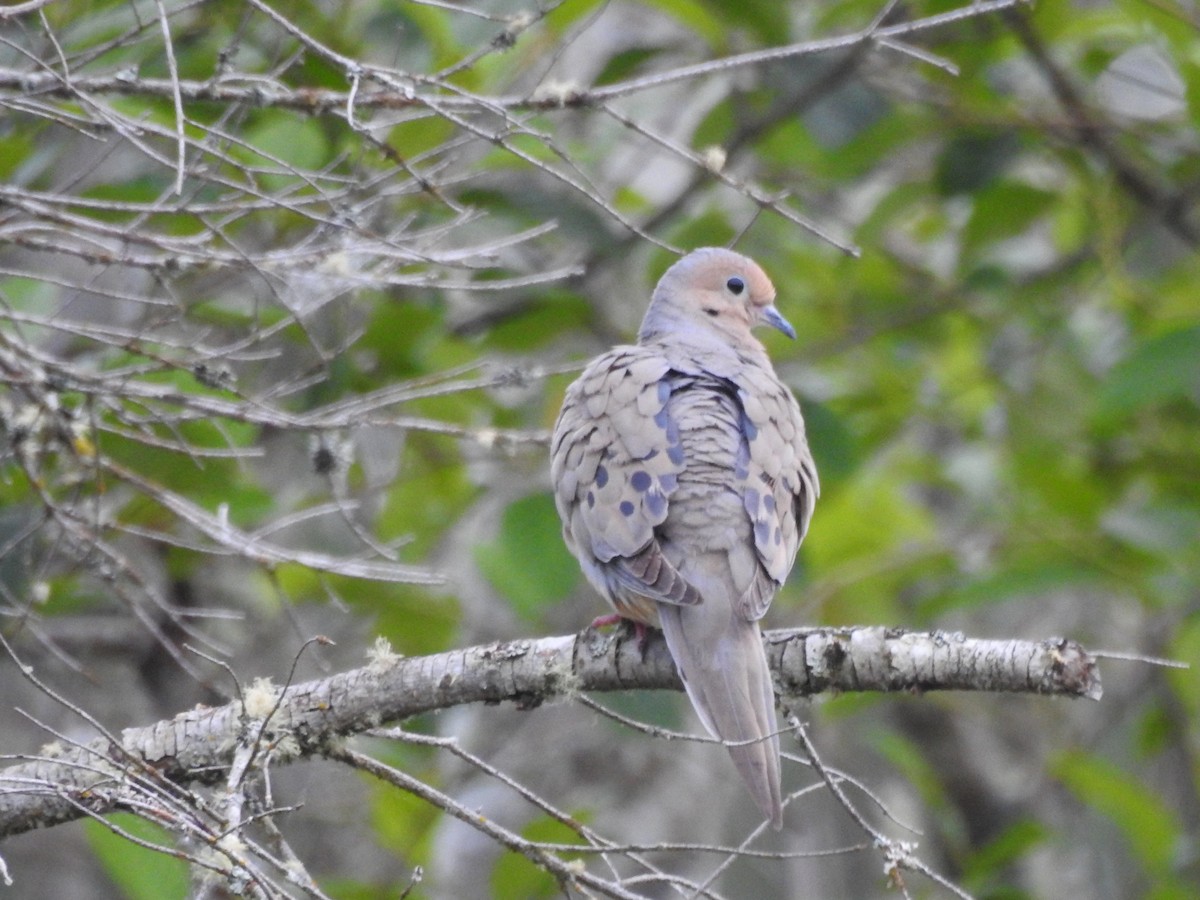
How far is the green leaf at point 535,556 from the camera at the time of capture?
457 cm

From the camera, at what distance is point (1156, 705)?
19.9 feet

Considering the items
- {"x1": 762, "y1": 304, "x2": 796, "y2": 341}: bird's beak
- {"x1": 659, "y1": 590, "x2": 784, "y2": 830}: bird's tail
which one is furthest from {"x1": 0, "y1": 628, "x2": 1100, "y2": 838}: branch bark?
{"x1": 762, "y1": 304, "x2": 796, "y2": 341}: bird's beak

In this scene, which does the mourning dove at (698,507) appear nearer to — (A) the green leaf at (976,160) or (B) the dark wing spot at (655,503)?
(B) the dark wing spot at (655,503)

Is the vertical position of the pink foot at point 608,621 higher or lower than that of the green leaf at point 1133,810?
lower

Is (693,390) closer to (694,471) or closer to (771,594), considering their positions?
(694,471)

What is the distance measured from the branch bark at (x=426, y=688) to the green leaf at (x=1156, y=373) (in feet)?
7.44

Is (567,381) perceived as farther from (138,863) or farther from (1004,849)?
(138,863)

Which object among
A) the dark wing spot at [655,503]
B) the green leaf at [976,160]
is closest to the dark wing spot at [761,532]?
the dark wing spot at [655,503]

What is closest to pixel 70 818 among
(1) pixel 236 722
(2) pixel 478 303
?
(1) pixel 236 722

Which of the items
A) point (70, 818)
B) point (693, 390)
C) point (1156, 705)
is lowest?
point (70, 818)

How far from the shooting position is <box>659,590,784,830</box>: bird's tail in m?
2.63

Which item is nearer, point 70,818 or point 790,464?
point 70,818

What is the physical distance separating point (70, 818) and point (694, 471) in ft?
4.72

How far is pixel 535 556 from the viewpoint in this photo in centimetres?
460
